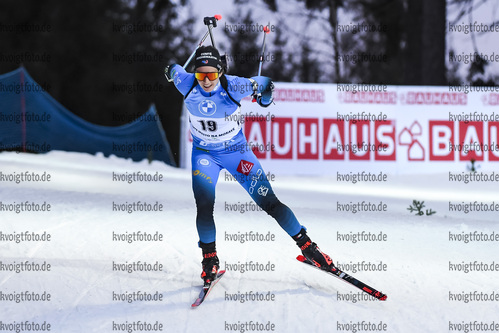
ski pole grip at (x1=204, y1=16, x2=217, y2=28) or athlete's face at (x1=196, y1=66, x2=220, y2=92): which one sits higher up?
ski pole grip at (x1=204, y1=16, x2=217, y2=28)

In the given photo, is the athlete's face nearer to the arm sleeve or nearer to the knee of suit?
the arm sleeve

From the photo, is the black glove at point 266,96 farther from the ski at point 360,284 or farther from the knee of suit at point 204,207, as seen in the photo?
the ski at point 360,284

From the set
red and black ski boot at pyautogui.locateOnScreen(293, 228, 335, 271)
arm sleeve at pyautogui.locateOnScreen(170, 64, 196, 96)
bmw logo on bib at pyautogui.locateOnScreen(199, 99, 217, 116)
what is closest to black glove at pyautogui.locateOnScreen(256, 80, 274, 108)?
bmw logo on bib at pyautogui.locateOnScreen(199, 99, 217, 116)

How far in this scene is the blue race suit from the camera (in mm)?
5172

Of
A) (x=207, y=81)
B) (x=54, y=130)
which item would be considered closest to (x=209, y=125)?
(x=207, y=81)

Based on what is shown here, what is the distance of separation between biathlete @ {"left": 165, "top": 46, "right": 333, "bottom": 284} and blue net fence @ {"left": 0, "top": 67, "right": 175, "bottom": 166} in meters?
11.4

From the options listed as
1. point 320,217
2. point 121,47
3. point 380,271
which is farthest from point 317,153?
point 121,47

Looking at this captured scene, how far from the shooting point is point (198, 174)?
5.26m

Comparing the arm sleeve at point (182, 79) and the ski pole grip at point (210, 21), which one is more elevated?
the ski pole grip at point (210, 21)

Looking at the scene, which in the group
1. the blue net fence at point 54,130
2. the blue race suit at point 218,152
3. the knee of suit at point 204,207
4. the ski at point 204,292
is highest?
the blue net fence at point 54,130

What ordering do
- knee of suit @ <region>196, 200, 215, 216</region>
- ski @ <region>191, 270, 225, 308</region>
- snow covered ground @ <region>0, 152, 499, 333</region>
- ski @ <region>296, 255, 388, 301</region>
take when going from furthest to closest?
knee of suit @ <region>196, 200, 215, 216</region> < ski @ <region>296, 255, 388, 301</region> < ski @ <region>191, 270, 225, 308</region> < snow covered ground @ <region>0, 152, 499, 333</region>

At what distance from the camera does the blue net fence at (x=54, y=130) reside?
15.7 meters

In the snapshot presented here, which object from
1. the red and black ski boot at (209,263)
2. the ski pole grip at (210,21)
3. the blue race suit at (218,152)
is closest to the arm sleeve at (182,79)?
the blue race suit at (218,152)

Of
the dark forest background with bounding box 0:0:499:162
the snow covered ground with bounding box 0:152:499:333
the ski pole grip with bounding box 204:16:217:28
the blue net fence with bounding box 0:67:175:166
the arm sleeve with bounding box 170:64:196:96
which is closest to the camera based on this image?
the snow covered ground with bounding box 0:152:499:333
